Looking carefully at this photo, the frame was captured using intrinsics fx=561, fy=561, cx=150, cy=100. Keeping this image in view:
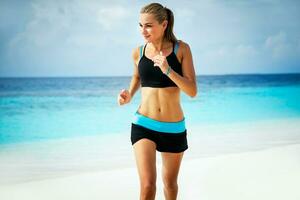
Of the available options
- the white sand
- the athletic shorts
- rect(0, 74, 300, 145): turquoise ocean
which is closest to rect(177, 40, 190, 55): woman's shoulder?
the athletic shorts

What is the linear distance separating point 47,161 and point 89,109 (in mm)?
6516

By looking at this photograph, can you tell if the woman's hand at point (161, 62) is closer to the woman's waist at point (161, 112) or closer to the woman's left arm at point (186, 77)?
the woman's left arm at point (186, 77)

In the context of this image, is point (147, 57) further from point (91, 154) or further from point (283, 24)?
point (283, 24)

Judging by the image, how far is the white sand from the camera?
385 cm

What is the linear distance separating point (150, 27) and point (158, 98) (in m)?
0.34

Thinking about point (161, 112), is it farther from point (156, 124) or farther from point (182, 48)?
point (182, 48)

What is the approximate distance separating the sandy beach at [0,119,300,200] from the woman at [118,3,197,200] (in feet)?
3.98

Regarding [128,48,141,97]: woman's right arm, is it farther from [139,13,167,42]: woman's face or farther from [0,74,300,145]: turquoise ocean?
[0,74,300,145]: turquoise ocean

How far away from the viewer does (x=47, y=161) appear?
19.0 feet

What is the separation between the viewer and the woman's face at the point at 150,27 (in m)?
2.51

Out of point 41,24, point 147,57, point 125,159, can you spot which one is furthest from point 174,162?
point 41,24

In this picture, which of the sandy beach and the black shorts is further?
the sandy beach

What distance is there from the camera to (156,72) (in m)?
2.60

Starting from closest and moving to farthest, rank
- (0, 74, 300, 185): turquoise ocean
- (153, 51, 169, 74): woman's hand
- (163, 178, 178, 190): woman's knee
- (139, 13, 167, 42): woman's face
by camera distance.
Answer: (153, 51, 169, 74): woman's hand, (139, 13, 167, 42): woman's face, (163, 178, 178, 190): woman's knee, (0, 74, 300, 185): turquoise ocean
